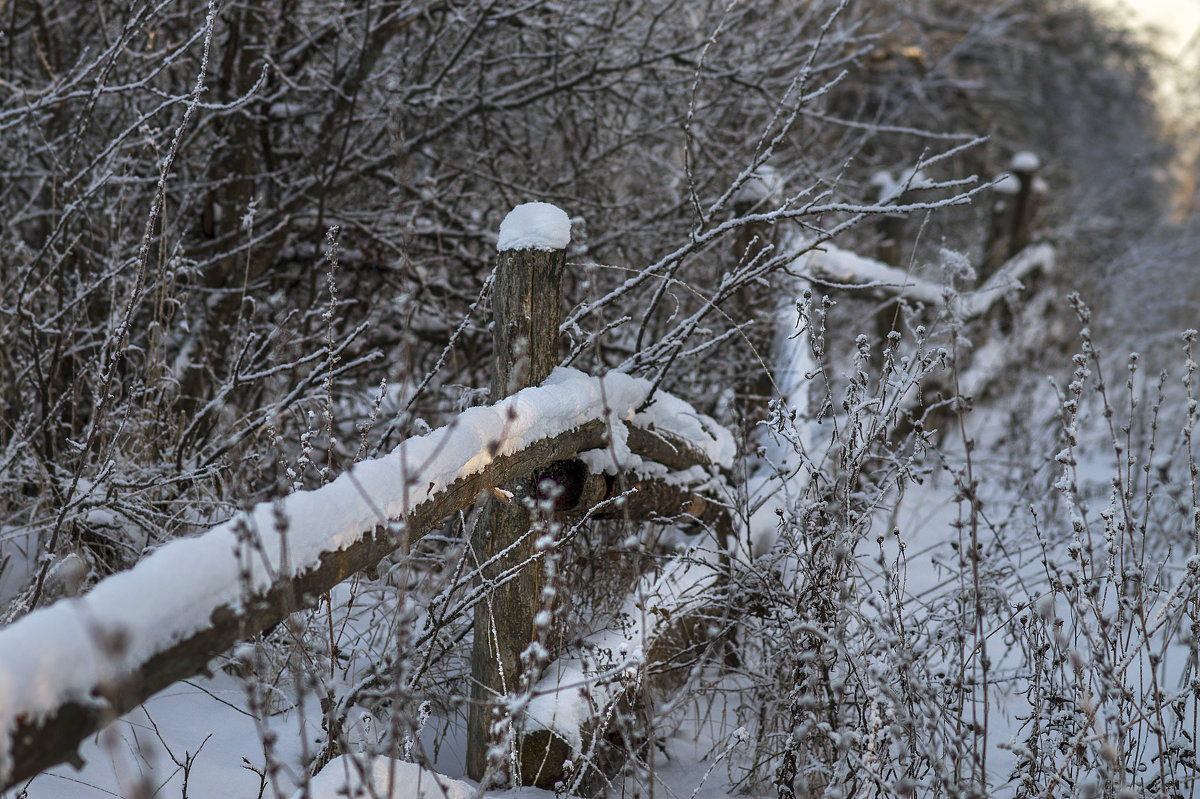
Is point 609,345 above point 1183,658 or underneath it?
above

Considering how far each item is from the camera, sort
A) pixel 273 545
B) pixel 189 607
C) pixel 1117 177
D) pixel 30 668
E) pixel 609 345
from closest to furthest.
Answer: pixel 30 668
pixel 189 607
pixel 273 545
pixel 609 345
pixel 1117 177

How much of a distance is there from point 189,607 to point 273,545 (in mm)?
171

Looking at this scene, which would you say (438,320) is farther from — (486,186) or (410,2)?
(410,2)

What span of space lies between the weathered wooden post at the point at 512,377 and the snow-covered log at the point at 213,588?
0.29m

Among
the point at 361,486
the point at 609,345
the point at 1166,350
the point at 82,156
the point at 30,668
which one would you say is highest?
the point at 1166,350

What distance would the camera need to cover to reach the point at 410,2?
3854 mm

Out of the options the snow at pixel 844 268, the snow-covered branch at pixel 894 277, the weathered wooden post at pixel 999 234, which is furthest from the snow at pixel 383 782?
the weathered wooden post at pixel 999 234

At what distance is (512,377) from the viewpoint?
215cm

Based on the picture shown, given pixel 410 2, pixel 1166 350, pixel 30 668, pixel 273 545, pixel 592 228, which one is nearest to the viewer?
pixel 30 668

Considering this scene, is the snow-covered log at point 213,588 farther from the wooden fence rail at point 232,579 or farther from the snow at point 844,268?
the snow at point 844,268

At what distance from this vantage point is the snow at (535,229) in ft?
7.15

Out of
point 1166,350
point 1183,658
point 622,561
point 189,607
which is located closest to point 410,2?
point 622,561

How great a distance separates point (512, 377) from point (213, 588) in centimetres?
110

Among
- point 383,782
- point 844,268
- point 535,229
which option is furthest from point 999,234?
point 383,782
